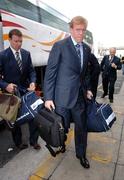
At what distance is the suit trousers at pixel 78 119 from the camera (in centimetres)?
320

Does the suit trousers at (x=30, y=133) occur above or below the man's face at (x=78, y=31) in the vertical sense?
below

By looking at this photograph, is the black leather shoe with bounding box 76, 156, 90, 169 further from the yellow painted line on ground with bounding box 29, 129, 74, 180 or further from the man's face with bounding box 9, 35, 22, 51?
the man's face with bounding box 9, 35, 22, 51

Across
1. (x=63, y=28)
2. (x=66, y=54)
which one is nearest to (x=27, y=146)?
(x=66, y=54)

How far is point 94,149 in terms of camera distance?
3.99 meters

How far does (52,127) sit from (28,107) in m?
0.75

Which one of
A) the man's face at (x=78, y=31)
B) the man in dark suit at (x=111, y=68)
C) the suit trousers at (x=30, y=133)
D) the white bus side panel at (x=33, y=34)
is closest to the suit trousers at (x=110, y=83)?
the man in dark suit at (x=111, y=68)

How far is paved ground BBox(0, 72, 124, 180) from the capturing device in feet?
10.5

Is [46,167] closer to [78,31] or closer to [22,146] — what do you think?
[22,146]

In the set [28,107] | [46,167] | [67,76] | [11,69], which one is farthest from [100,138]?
[11,69]

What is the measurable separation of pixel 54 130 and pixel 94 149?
1364 millimetres

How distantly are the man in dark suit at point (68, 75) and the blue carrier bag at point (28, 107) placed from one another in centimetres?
39

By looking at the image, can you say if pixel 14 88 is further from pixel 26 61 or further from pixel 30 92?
pixel 26 61

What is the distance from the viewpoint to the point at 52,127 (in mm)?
2865

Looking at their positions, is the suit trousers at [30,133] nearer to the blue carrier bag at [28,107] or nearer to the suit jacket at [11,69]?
the blue carrier bag at [28,107]
